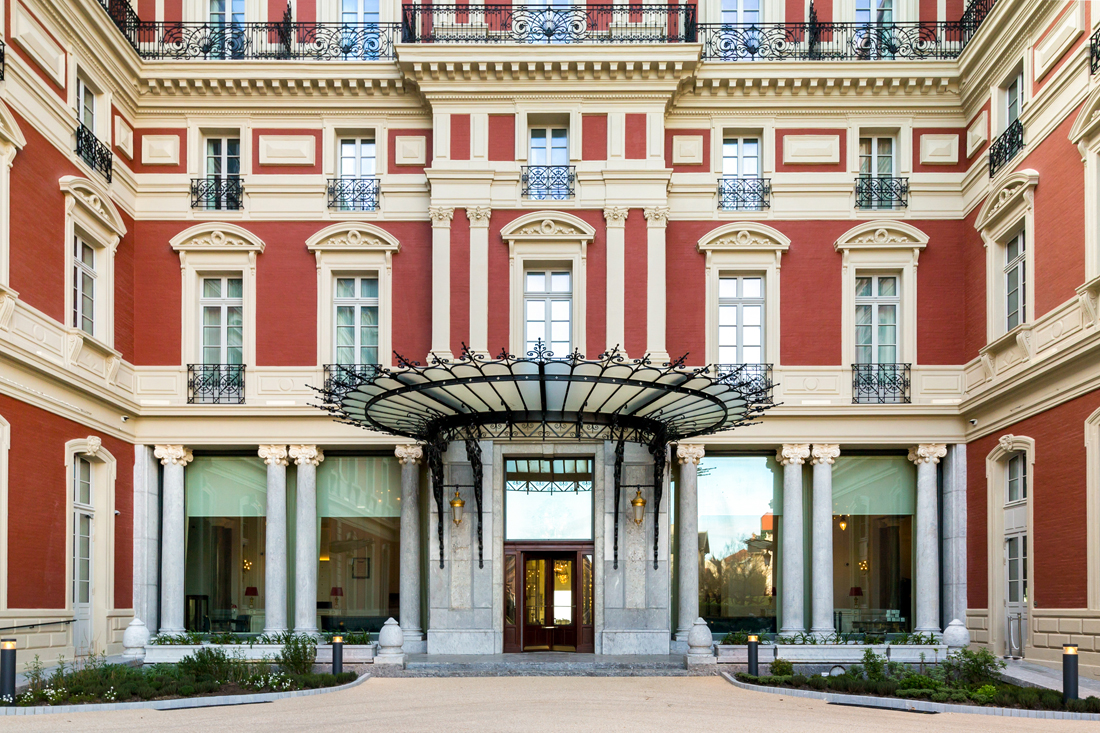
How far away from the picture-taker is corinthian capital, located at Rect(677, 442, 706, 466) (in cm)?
2283

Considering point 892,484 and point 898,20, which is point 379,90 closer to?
point 898,20

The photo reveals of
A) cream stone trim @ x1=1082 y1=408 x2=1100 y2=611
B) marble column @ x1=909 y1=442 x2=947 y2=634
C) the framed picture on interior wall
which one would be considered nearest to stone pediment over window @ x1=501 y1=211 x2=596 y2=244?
the framed picture on interior wall

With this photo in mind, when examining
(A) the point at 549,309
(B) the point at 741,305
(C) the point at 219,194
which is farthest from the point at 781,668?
(C) the point at 219,194

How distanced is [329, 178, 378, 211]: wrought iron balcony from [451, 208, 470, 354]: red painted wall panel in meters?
2.01

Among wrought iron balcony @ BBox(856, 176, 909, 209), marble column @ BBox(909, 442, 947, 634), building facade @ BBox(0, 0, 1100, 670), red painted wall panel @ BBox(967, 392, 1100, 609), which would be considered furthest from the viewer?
wrought iron balcony @ BBox(856, 176, 909, 209)

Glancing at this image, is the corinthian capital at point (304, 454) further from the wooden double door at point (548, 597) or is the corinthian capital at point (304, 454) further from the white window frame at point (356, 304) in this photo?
the wooden double door at point (548, 597)

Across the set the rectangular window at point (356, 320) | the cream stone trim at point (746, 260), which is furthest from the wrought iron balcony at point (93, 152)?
the cream stone trim at point (746, 260)

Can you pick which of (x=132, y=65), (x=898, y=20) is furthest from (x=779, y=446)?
(x=132, y=65)

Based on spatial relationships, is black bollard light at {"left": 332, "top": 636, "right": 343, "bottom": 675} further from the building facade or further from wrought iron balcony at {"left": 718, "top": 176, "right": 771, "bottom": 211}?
wrought iron balcony at {"left": 718, "top": 176, "right": 771, "bottom": 211}

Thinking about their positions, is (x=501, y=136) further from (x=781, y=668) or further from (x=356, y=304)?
(x=781, y=668)

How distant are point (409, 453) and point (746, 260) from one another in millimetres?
7684

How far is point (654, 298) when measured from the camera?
22.5 meters

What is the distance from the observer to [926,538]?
898 inches

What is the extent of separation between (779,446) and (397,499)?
25.2 feet
